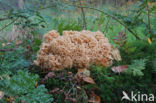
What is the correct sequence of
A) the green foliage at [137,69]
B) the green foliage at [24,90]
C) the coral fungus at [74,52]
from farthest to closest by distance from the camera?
the coral fungus at [74,52] → the green foliage at [137,69] → the green foliage at [24,90]

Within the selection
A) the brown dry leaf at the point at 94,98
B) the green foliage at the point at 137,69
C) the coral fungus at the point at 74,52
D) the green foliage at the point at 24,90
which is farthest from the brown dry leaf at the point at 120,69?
the green foliage at the point at 24,90

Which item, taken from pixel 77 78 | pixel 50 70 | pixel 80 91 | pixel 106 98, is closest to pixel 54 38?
pixel 50 70

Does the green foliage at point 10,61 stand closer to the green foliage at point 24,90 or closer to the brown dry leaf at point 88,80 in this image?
the green foliage at point 24,90

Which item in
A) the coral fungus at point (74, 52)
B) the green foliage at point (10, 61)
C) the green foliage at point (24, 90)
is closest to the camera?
the green foliage at point (24, 90)

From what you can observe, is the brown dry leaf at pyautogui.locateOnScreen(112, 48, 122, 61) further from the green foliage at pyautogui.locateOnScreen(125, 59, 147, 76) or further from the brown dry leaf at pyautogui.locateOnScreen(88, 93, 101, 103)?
the brown dry leaf at pyautogui.locateOnScreen(88, 93, 101, 103)

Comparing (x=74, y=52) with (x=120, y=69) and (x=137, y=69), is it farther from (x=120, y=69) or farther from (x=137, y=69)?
(x=137, y=69)

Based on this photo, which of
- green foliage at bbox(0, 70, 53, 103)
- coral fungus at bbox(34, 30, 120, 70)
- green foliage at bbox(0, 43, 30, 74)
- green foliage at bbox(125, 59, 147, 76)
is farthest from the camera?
coral fungus at bbox(34, 30, 120, 70)

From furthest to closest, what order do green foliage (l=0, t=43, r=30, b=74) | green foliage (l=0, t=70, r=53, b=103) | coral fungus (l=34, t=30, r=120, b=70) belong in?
coral fungus (l=34, t=30, r=120, b=70) < green foliage (l=0, t=43, r=30, b=74) < green foliage (l=0, t=70, r=53, b=103)

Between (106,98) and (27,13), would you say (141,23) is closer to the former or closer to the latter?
(106,98)

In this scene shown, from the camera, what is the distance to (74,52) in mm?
2209

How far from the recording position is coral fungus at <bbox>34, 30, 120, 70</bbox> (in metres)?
2.15

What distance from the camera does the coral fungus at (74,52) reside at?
2.15m

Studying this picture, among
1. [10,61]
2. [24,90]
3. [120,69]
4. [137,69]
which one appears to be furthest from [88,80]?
[10,61]

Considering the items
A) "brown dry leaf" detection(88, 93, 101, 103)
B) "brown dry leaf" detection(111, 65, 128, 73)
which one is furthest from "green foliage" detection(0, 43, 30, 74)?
"brown dry leaf" detection(111, 65, 128, 73)
